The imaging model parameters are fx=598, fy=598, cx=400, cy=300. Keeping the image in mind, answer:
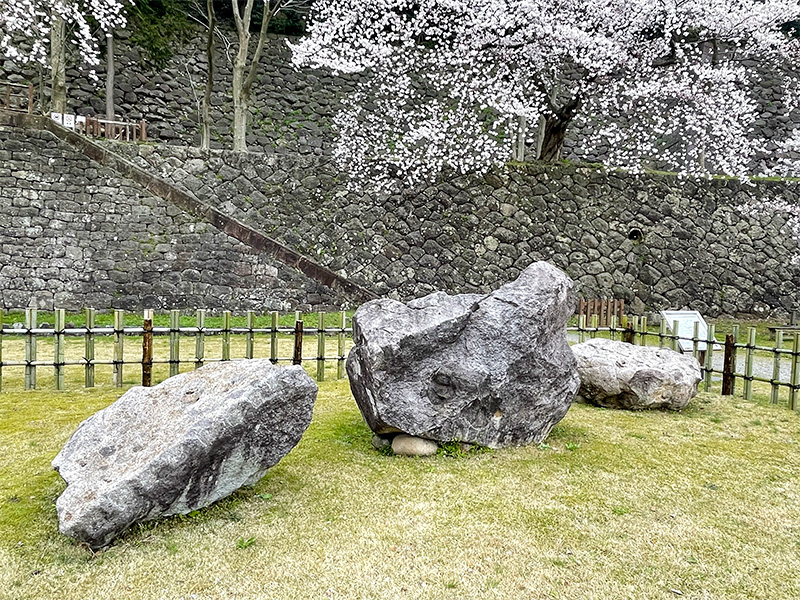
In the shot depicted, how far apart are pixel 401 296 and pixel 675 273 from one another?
7.57m

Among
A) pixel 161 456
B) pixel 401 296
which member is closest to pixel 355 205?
pixel 401 296

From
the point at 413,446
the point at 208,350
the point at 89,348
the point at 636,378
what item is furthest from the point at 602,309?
the point at 89,348

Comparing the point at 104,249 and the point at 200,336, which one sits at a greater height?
the point at 104,249

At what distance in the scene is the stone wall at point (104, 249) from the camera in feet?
41.4

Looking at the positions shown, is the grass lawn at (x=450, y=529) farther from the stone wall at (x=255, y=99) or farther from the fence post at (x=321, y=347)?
the stone wall at (x=255, y=99)

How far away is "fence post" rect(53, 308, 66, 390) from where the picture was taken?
22.9ft

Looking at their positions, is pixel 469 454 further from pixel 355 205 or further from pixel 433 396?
pixel 355 205

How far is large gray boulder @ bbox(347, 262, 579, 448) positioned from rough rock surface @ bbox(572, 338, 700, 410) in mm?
1583

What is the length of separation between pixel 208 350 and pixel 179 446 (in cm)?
A: 684

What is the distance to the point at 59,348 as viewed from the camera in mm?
7066

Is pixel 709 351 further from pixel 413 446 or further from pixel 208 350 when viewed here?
pixel 208 350

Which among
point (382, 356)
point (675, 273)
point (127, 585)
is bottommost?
point (127, 585)

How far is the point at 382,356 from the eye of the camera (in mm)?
4895

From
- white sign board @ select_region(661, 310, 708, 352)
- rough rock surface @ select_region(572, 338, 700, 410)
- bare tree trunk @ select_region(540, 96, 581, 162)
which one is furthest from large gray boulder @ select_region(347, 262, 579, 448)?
bare tree trunk @ select_region(540, 96, 581, 162)
